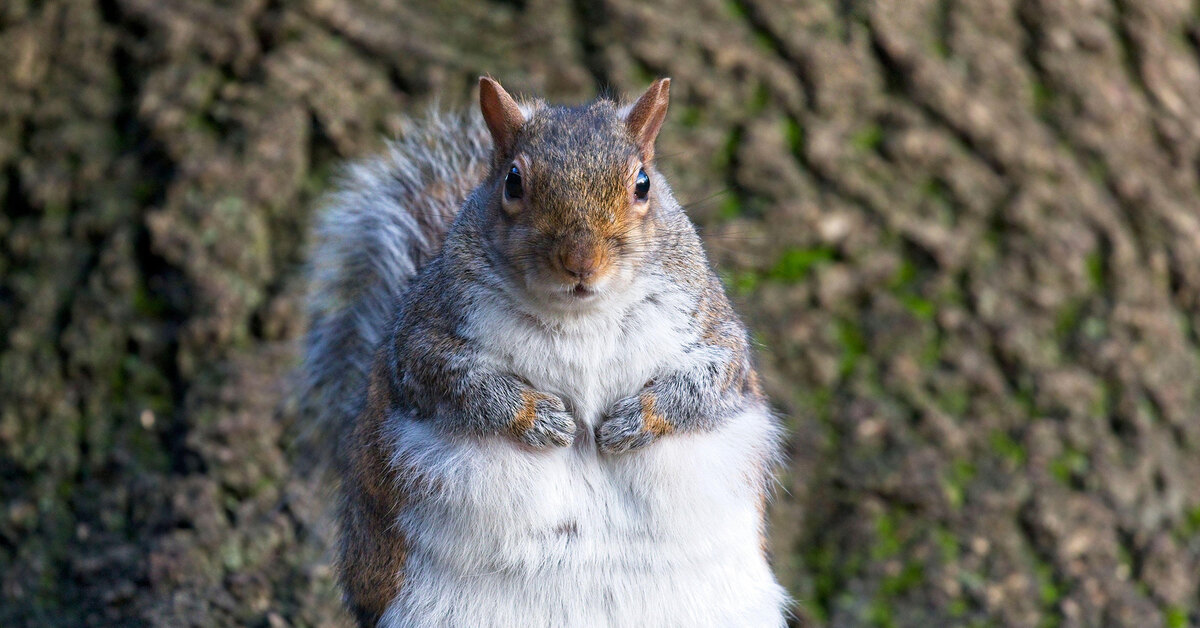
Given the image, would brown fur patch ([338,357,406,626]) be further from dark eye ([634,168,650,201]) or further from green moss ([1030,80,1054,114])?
green moss ([1030,80,1054,114])

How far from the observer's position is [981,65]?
8.48 ft

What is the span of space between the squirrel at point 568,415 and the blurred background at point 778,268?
53 cm

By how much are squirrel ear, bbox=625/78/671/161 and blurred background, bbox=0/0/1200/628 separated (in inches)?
21.1

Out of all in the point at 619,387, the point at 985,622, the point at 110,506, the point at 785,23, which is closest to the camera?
the point at 619,387

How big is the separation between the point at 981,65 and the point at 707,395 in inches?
60.9

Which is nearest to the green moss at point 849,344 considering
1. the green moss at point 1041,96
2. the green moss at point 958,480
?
the green moss at point 958,480

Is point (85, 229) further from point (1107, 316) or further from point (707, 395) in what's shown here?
point (1107, 316)

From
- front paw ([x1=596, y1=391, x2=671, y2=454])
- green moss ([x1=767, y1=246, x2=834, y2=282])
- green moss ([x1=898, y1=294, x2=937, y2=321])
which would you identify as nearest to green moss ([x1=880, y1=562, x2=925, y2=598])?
green moss ([x1=898, y1=294, x2=937, y2=321])

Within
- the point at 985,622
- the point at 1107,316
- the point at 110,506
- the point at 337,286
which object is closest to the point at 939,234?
the point at 1107,316

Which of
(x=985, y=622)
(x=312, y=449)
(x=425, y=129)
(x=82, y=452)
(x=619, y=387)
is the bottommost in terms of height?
(x=82, y=452)

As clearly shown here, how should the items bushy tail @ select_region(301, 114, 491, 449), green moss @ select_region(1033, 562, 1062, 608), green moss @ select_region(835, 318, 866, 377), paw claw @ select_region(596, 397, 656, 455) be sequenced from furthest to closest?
green moss @ select_region(835, 318, 866, 377), green moss @ select_region(1033, 562, 1062, 608), bushy tail @ select_region(301, 114, 491, 449), paw claw @ select_region(596, 397, 656, 455)

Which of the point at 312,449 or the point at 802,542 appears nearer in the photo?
the point at 312,449

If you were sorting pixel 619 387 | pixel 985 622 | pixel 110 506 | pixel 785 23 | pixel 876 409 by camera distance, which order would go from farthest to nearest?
1. pixel 785 23
2. pixel 876 409
3. pixel 985 622
4. pixel 110 506
5. pixel 619 387

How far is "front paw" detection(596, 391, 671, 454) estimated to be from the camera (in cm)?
135
